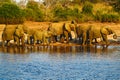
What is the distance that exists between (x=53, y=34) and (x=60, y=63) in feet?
37.2

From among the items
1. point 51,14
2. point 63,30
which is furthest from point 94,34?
point 51,14

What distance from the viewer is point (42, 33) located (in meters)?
34.2

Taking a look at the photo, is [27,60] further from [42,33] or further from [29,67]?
[42,33]

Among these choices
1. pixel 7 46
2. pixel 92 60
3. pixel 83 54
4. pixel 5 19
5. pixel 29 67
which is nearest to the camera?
pixel 29 67

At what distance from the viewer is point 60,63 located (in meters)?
24.5

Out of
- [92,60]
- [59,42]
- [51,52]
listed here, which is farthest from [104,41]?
[92,60]

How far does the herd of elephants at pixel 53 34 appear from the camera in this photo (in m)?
33.5

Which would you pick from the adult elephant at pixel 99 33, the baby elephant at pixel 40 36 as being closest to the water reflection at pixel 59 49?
the baby elephant at pixel 40 36

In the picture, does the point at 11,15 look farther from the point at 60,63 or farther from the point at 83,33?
the point at 60,63

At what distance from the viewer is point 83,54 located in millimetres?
28172

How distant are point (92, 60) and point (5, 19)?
2530 centimetres

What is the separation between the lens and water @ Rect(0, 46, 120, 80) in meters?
20.5

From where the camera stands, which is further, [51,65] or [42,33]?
[42,33]

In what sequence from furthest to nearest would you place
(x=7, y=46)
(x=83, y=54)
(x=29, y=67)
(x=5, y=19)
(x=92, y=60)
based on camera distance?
(x=5, y=19)
(x=7, y=46)
(x=83, y=54)
(x=92, y=60)
(x=29, y=67)
